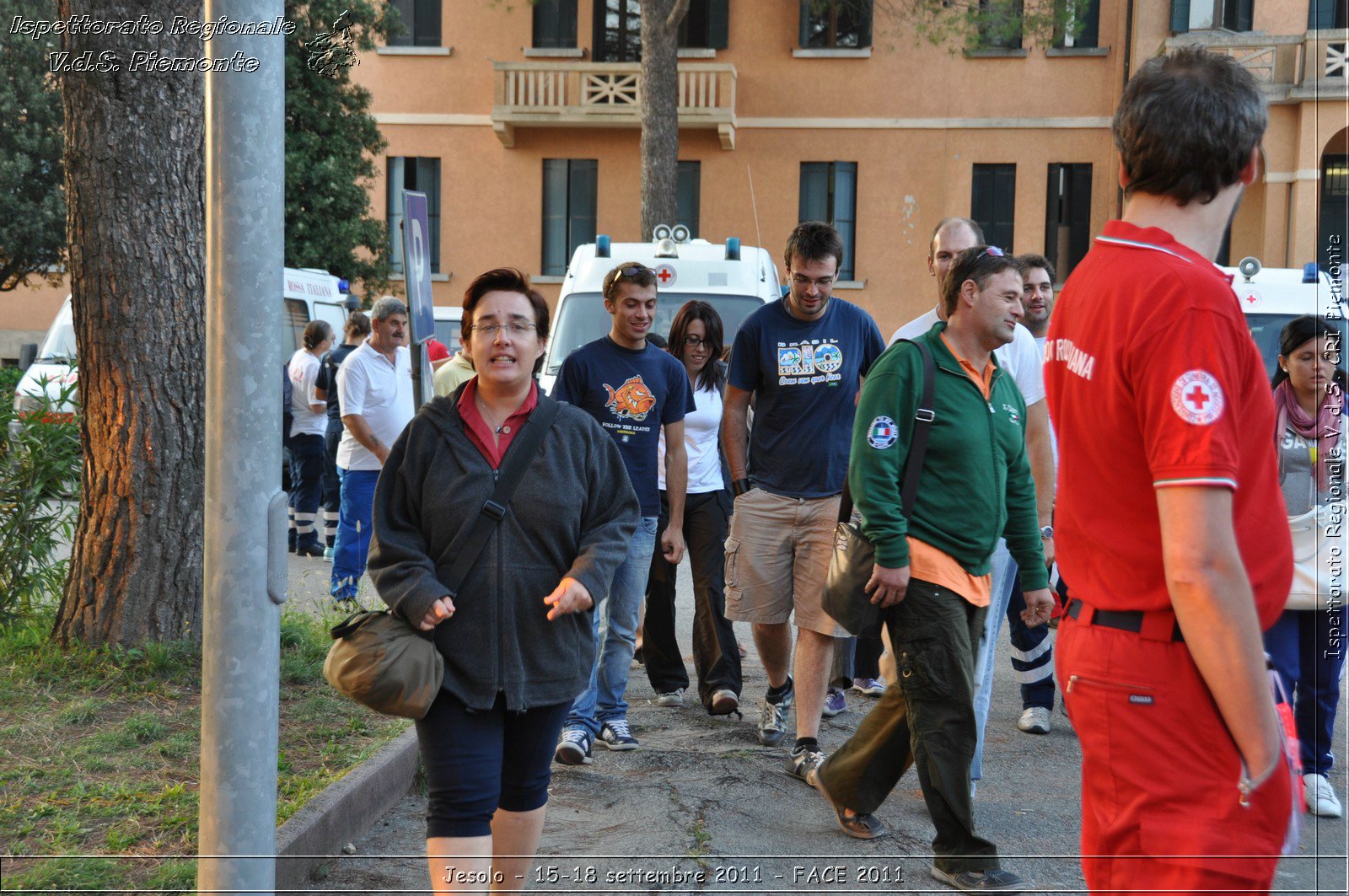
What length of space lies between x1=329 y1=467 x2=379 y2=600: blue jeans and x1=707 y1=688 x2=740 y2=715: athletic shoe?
10.6ft

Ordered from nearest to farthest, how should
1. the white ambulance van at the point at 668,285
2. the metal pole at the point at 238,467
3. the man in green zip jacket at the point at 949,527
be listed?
the metal pole at the point at 238,467 < the man in green zip jacket at the point at 949,527 < the white ambulance van at the point at 668,285

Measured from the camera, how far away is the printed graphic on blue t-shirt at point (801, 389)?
5.67m

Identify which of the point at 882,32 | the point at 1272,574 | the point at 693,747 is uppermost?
the point at 882,32

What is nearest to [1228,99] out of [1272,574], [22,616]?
[1272,574]

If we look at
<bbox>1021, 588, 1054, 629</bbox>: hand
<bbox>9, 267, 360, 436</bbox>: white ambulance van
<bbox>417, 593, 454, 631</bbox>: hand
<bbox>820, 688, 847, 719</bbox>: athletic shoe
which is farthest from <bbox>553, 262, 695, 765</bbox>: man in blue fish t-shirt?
<bbox>9, 267, 360, 436</bbox>: white ambulance van

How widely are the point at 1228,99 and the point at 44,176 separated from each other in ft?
83.7

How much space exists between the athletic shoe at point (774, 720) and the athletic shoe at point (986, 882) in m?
1.74

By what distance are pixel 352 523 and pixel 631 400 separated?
11.7 ft

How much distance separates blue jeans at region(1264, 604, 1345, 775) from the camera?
4.96 m

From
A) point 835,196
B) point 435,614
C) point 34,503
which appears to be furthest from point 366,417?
point 835,196

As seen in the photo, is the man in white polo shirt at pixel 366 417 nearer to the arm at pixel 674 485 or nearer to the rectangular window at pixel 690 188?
the arm at pixel 674 485

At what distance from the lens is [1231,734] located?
6.60 feet

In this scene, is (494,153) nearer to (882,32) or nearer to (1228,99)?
(882,32)

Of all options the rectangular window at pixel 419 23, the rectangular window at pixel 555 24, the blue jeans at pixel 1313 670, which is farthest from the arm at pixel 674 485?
the rectangular window at pixel 419 23
